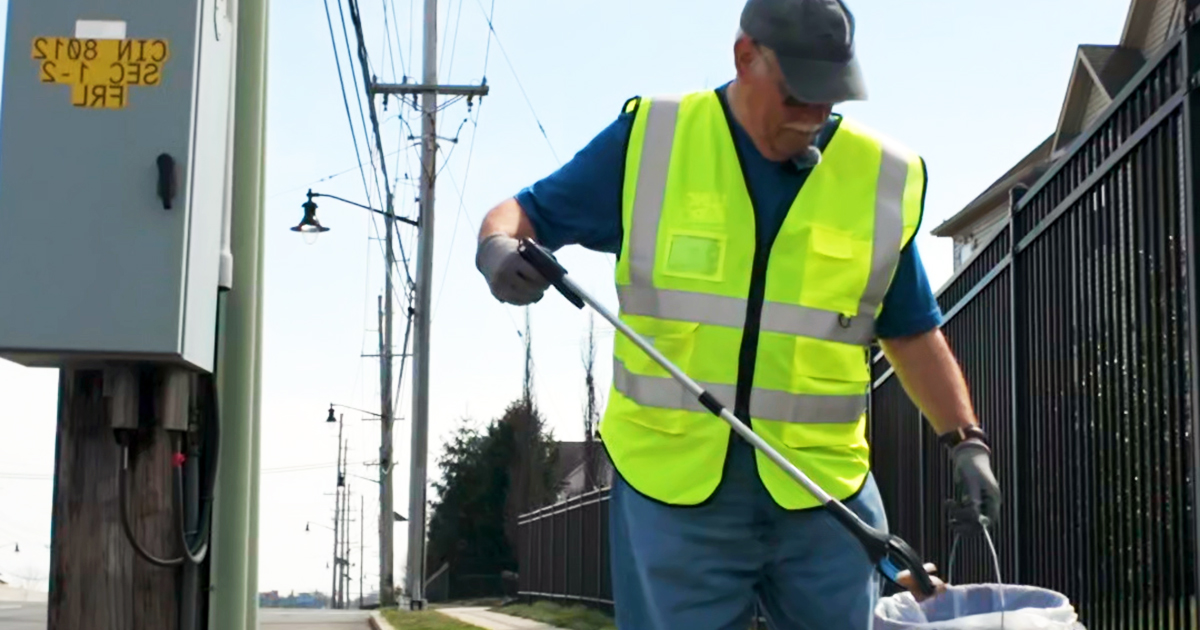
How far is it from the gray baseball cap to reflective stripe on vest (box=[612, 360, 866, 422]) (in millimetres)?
581

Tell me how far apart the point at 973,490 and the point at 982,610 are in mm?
290

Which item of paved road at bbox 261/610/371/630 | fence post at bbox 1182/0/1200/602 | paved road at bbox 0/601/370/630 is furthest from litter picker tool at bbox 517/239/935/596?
paved road at bbox 261/610/371/630

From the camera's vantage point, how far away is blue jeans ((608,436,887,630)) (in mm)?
3408

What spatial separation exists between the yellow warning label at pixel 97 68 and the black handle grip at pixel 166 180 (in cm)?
18

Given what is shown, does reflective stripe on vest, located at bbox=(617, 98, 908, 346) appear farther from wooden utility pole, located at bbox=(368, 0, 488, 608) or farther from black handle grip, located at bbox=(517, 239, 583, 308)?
wooden utility pole, located at bbox=(368, 0, 488, 608)

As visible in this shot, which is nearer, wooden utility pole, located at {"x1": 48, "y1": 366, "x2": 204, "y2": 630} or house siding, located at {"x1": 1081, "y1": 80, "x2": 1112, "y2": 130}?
wooden utility pole, located at {"x1": 48, "y1": 366, "x2": 204, "y2": 630}

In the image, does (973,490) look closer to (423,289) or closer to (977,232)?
(423,289)

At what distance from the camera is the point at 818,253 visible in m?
3.58

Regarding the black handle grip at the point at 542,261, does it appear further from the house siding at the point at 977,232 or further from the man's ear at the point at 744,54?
the house siding at the point at 977,232

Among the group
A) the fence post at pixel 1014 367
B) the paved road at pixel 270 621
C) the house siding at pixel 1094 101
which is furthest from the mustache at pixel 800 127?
the house siding at pixel 1094 101

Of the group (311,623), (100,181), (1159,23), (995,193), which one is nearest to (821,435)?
(100,181)

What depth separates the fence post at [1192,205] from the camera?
491cm

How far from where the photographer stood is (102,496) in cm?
473

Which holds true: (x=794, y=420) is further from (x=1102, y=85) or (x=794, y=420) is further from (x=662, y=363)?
(x=1102, y=85)
